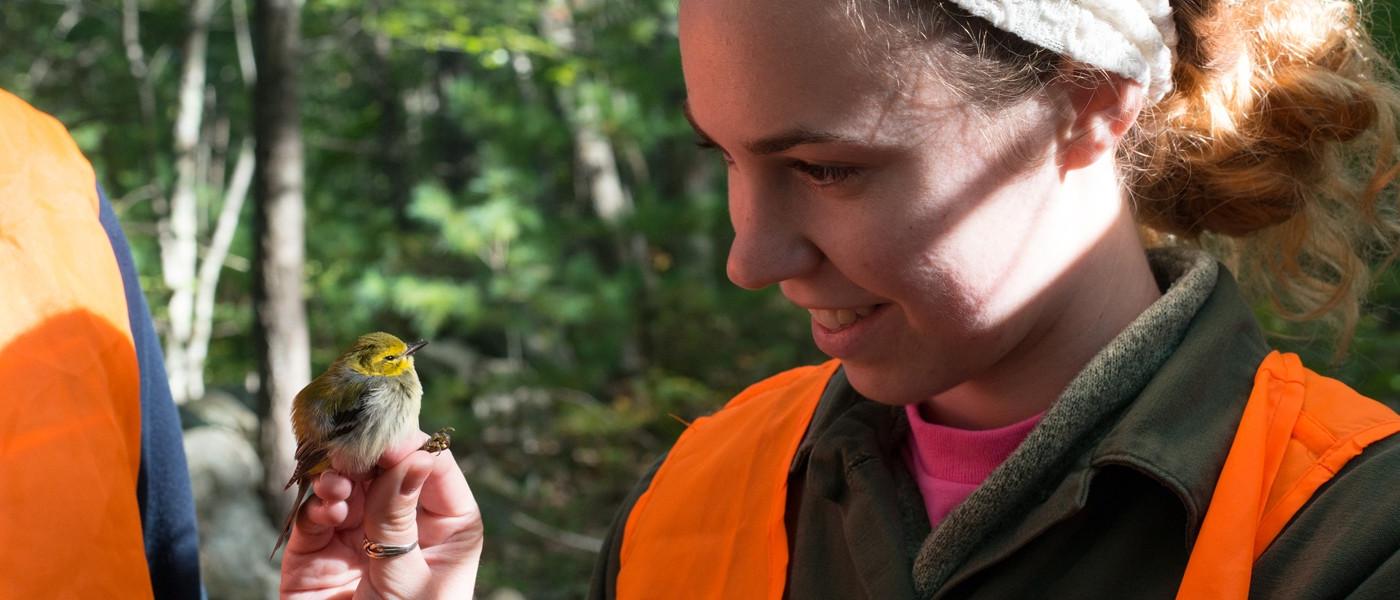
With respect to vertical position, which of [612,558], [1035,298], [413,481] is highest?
[1035,298]

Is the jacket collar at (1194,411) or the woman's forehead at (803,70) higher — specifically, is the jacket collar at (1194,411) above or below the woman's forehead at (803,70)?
below

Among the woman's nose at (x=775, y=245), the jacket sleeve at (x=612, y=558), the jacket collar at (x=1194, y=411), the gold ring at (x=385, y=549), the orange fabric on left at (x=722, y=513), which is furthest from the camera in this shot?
the jacket sleeve at (x=612, y=558)

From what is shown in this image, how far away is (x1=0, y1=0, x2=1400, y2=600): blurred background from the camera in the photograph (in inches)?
298

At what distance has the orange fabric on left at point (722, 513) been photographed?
1.64m

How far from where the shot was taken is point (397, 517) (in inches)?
59.9

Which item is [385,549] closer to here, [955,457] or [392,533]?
[392,533]

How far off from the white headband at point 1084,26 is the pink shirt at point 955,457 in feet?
1.60

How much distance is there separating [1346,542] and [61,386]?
162 centimetres

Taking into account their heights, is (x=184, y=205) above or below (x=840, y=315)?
below

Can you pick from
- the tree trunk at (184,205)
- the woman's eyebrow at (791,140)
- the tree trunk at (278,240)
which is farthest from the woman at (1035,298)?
the tree trunk at (184,205)

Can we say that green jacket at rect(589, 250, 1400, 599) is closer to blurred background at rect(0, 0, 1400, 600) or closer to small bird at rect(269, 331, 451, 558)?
small bird at rect(269, 331, 451, 558)

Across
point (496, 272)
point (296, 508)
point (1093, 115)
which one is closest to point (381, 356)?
point (296, 508)

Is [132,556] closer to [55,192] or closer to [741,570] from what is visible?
[55,192]

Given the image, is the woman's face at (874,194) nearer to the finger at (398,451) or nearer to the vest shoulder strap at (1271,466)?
the vest shoulder strap at (1271,466)
